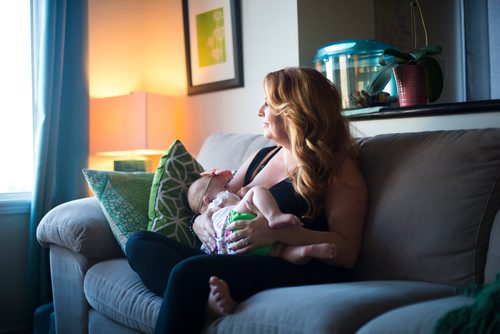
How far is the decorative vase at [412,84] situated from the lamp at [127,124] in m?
1.46

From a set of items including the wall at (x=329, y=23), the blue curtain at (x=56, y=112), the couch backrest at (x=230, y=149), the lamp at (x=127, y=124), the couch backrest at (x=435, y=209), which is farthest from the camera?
the lamp at (x=127, y=124)

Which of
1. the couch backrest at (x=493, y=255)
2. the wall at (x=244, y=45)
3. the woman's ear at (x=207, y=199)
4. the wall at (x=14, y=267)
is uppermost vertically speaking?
the wall at (x=244, y=45)

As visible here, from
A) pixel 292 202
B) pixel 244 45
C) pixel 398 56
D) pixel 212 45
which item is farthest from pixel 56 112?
pixel 398 56

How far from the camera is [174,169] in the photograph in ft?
6.72

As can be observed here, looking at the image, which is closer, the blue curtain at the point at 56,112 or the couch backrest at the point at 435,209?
the couch backrest at the point at 435,209

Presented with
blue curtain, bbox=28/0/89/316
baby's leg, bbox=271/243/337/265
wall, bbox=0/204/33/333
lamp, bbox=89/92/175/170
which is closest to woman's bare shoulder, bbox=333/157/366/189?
baby's leg, bbox=271/243/337/265

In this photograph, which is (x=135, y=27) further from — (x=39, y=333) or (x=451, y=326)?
(x=451, y=326)

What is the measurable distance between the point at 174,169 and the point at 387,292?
1.02 metres

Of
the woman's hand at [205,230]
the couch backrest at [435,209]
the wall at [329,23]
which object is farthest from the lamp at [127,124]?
the couch backrest at [435,209]

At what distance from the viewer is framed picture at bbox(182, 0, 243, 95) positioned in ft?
9.45

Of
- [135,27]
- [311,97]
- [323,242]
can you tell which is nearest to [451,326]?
[323,242]

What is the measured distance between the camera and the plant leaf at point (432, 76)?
2.03 m

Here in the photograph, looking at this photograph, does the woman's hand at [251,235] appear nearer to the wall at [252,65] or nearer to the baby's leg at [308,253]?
the baby's leg at [308,253]

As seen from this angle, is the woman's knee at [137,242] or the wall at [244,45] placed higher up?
the wall at [244,45]
